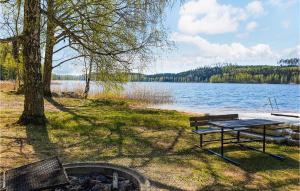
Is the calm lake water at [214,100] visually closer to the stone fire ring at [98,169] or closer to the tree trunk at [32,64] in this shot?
the tree trunk at [32,64]

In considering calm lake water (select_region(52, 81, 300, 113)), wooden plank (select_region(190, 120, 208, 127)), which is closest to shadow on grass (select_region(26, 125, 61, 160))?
wooden plank (select_region(190, 120, 208, 127))

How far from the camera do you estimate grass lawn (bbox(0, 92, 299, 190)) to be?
584cm

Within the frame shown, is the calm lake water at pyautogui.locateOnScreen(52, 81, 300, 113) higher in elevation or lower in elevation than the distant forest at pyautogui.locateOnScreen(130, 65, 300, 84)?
lower

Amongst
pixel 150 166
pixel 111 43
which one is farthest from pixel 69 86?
pixel 150 166

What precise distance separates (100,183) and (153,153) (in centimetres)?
303

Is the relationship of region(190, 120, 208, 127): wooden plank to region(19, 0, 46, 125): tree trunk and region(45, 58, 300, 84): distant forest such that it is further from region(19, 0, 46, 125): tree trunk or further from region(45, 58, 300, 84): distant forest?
region(45, 58, 300, 84): distant forest

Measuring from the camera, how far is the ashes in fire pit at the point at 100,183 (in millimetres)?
4367

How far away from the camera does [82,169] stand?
499 centimetres

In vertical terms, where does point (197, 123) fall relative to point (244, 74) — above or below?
below

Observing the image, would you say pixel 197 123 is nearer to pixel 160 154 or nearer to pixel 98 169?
pixel 160 154

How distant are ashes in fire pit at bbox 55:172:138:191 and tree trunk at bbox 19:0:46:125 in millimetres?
4986

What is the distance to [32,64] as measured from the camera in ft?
29.8

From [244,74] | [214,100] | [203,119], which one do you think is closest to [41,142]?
[203,119]

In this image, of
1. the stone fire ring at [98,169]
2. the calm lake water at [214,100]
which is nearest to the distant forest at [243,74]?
the calm lake water at [214,100]
